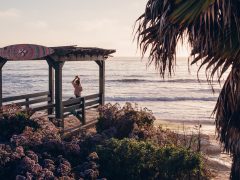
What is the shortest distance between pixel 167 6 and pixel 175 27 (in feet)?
0.93

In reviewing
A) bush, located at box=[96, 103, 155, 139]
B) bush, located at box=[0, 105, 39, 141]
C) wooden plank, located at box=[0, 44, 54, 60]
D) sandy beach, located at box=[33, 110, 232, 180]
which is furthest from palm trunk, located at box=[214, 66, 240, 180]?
wooden plank, located at box=[0, 44, 54, 60]

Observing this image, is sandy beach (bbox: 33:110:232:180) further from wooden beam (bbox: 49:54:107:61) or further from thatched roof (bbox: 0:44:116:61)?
thatched roof (bbox: 0:44:116:61)

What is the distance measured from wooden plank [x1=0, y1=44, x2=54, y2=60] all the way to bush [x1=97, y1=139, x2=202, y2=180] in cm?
476

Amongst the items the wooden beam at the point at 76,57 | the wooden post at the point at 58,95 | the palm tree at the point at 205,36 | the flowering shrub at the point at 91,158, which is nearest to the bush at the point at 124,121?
the wooden post at the point at 58,95

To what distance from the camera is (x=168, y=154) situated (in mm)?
7430

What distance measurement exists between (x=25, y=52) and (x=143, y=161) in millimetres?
5808

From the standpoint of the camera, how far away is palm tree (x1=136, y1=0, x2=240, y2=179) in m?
4.91

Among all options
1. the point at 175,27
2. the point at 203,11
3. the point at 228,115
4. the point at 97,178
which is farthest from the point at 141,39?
the point at 97,178

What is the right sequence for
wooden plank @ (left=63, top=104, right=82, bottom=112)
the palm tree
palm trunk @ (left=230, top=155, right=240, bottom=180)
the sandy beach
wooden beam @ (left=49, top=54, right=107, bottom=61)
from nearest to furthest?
the palm tree, palm trunk @ (left=230, top=155, right=240, bottom=180), the sandy beach, wooden beam @ (left=49, top=54, right=107, bottom=61), wooden plank @ (left=63, top=104, right=82, bottom=112)

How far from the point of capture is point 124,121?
10359 millimetres

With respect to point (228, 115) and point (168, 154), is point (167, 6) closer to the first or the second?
Answer: point (228, 115)

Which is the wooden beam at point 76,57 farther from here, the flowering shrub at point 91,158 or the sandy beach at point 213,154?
the flowering shrub at point 91,158

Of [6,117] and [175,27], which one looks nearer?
[175,27]

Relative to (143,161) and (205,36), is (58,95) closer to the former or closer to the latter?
(143,161)
